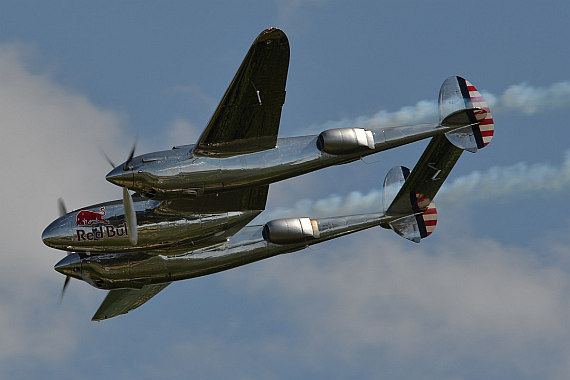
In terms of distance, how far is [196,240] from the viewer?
177ft

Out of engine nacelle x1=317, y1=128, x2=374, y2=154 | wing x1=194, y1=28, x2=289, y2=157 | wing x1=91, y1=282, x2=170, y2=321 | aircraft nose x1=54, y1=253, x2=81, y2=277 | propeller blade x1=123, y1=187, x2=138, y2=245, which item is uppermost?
wing x1=194, y1=28, x2=289, y2=157

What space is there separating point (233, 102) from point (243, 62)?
6.71 feet

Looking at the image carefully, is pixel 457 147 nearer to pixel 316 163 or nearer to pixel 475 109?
pixel 475 109

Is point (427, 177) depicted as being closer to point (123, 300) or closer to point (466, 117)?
point (466, 117)

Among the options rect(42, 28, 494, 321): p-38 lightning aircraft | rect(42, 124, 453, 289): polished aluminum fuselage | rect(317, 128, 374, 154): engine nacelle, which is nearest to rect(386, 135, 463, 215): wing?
rect(42, 28, 494, 321): p-38 lightning aircraft

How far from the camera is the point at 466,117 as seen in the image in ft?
171

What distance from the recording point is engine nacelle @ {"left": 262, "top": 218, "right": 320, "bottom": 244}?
52.2m

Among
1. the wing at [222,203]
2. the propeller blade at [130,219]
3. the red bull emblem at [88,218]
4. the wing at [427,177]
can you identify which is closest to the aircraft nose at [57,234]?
the red bull emblem at [88,218]

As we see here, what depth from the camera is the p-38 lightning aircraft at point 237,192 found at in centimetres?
4728

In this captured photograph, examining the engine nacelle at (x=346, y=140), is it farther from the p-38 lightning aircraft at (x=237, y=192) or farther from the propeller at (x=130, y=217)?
the propeller at (x=130, y=217)

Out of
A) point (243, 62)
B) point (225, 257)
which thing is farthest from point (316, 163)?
point (225, 257)

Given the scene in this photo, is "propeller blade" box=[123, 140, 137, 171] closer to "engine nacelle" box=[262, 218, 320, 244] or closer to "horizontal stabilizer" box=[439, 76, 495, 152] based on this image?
"engine nacelle" box=[262, 218, 320, 244]

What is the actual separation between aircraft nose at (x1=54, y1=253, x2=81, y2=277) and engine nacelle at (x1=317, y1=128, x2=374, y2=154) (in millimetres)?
14513

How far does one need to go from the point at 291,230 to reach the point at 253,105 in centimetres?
752
